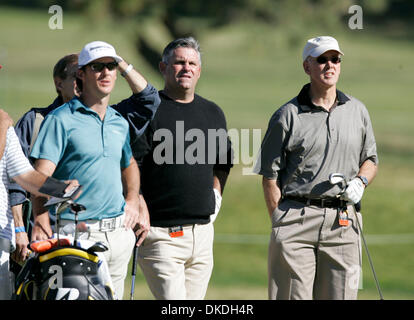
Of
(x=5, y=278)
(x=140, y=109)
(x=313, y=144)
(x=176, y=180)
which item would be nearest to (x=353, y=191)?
(x=313, y=144)

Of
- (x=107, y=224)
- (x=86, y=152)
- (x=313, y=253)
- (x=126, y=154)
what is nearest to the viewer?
(x=86, y=152)

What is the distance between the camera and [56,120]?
16.4 ft

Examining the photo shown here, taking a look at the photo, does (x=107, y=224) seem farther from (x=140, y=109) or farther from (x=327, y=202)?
(x=327, y=202)

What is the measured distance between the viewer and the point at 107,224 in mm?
5148

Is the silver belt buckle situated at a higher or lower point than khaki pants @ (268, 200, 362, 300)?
higher

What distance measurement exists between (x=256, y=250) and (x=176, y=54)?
1012cm

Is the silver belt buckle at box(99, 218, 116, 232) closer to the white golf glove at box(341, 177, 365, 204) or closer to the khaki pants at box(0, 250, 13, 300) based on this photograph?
the khaki pants at box(0, 250, 13, 300)

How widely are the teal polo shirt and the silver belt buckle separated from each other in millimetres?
27

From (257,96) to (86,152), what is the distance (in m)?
46.0

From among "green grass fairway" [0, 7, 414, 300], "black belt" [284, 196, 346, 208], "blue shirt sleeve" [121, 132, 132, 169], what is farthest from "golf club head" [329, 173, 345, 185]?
"green grass fairway" [0, 7, 414, 300]

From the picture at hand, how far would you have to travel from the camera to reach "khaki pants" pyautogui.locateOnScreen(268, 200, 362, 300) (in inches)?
230

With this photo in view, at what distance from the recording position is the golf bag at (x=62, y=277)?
175 inches

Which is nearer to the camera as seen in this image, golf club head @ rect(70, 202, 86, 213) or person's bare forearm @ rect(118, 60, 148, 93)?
golf club head @ rect(70, 202, 86, 213)
